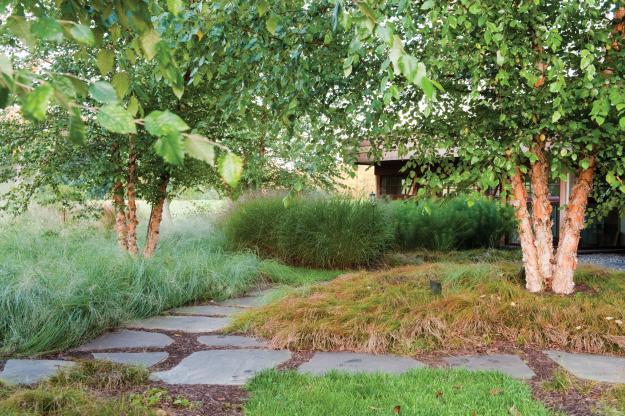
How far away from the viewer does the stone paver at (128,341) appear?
3729mm

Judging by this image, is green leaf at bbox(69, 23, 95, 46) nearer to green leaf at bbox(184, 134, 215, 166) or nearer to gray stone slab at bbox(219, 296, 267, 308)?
green leaf at bbox(184, 134, 215, 166)

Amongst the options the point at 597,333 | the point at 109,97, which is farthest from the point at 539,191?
the point at 109,97

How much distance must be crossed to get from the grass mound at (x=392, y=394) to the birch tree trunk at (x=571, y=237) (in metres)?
1.88

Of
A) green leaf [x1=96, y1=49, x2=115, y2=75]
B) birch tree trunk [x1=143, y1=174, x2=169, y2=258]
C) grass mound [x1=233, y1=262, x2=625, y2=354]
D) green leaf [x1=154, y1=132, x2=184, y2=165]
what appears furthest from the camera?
birch tree trunk [x1=143, y1=174, x2=169, y2=258]

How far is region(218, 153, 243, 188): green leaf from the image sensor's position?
982mm

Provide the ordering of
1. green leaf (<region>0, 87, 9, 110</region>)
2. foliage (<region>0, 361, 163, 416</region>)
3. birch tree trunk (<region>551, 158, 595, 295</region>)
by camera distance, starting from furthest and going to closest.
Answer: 1. birch tree trunk (<region>551, 158, 595, 295</region>)
2. foliage (<region>0, 361, 163, 416</region>)
3. green leaf (<region>0, 87, 9, 110</region>)

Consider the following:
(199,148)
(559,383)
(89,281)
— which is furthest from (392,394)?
(89,281)

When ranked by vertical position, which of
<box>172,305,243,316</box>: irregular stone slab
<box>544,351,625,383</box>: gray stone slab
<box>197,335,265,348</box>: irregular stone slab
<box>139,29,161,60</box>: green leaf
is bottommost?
<box>544,351,625,383</box>: gray stone slab

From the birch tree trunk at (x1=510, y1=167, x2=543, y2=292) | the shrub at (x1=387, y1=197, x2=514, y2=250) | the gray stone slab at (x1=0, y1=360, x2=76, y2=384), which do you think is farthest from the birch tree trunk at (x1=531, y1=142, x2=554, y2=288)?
the shrub at (x1=387, y1=197, x2=514, y2=250)

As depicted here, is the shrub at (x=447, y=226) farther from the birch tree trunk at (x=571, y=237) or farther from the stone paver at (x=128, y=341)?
the stone paver at (x=128, y=341)

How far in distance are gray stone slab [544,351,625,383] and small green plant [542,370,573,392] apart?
179mm

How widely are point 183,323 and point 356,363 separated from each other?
168cm

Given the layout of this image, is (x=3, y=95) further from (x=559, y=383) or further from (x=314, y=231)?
(x=314, y=231)

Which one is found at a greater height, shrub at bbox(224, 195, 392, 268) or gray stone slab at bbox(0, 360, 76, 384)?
shrub at bbox(224, 195, 392, 268)
